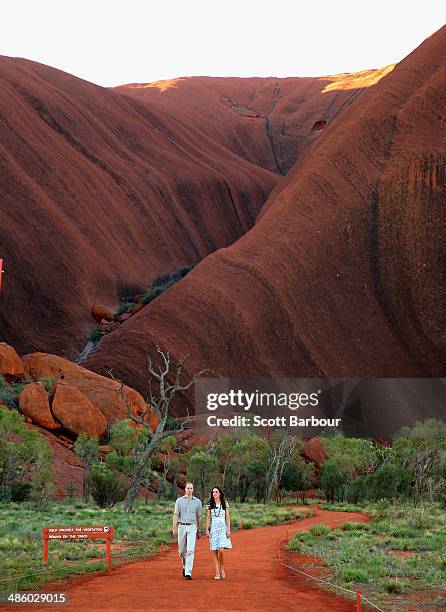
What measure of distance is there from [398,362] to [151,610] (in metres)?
51.5

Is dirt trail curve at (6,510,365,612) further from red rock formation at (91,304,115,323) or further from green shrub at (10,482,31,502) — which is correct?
red rock formation at (91,304,115,323)

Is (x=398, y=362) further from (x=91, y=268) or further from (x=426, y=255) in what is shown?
(x=91, y=268)

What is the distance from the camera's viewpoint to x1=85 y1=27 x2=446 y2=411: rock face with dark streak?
5744cm

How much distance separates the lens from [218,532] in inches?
474

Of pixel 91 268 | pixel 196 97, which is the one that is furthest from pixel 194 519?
pixel 196 97

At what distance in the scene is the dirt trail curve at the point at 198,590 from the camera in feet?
32.7

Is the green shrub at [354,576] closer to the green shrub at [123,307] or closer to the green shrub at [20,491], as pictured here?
the green shrub at [20,491]

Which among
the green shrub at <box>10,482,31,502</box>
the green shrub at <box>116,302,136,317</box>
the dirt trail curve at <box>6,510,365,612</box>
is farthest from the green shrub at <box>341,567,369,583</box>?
the green shrub at <box>116,302,136,317</box>

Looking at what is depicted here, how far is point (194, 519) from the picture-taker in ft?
39.9

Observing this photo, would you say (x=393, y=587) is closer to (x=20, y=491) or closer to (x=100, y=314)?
(x=20, y=491)

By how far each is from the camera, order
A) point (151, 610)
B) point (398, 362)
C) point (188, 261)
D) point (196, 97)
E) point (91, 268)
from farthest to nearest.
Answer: point (196, 97) → point (188, 261) → point (91, 268) → point (398, 362) → point (151, 610)

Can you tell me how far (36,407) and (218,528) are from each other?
3214cm

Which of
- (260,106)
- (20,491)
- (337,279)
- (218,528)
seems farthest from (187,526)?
(260,106)

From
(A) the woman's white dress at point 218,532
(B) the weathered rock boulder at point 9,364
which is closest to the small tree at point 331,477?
(B) the weathered rock boulder at point 9,364
